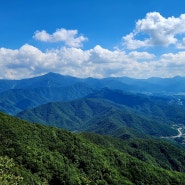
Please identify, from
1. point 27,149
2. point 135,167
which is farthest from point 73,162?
point 135,167

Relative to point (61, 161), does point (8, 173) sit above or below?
above

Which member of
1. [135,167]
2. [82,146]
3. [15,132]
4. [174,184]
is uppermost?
[15,132]

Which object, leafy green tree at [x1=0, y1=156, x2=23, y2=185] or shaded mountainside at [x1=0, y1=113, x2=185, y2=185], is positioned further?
shaded mountainside at [x1=0, y1=113, x2=185, y2=185]

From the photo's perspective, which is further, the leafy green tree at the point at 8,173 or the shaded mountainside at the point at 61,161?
the shaded mountainside at the point at 61,161

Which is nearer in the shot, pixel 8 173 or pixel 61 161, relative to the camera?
pixel 8 173

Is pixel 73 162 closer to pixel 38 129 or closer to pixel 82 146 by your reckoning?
pixel 82 146

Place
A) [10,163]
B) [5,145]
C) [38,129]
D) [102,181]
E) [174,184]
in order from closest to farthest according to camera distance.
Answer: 1. [10,163]
2. [5,145]
3. [102,181]
4. [38,129]
5. [174,184]

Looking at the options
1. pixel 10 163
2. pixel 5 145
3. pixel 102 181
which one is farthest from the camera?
pixel 102 181

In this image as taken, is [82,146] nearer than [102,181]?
No
